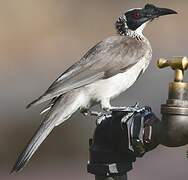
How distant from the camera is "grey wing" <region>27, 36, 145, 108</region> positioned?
14.3ft

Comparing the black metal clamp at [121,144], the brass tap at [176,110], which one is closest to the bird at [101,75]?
the black metal clamp at [121,144]

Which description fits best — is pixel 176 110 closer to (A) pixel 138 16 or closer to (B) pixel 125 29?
(A) pixel 138 16

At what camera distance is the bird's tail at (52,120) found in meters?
3.86

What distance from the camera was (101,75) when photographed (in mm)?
4539

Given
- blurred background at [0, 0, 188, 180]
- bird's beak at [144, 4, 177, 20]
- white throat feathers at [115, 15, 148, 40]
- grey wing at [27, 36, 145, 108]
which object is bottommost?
blurred background at [0, 0, 188, 180]

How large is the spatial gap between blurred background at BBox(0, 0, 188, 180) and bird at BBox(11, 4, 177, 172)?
1128 millimetres

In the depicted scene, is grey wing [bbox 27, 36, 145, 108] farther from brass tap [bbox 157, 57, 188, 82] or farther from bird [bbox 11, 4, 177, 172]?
brass tap [bbox 157, 57, 188, 82]

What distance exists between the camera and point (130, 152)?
11.3ft

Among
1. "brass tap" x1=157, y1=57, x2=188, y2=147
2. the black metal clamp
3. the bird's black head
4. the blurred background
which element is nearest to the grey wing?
the bird's black head

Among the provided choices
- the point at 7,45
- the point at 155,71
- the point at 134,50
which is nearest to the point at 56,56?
the point at 7,45

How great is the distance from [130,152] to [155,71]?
307 cm

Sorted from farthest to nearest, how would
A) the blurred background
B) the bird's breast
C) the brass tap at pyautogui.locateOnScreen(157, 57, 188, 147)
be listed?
the blurred background
the bird's breast
the brass tap at pyautogui.locateOnScreen(157, 57, 188, 147)

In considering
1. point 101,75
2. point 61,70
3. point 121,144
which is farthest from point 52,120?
point 61,70

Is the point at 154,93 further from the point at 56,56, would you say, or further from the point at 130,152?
→ the point at 130,152
